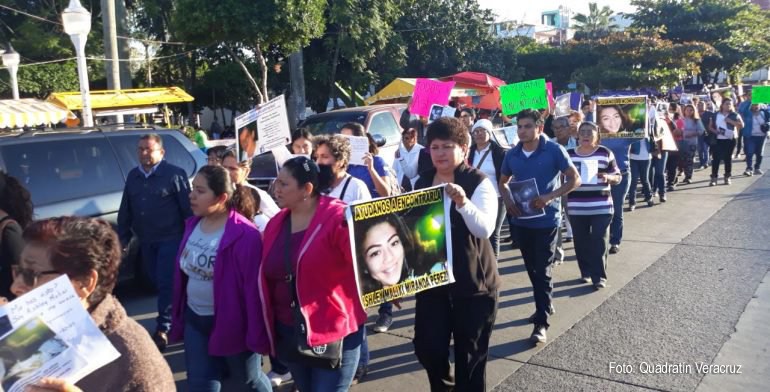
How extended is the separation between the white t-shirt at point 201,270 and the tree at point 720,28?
128ft

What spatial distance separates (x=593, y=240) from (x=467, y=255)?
361 centimetres

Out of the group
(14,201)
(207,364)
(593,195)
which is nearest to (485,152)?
(593,195)

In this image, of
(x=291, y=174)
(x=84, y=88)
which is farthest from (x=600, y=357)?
(x=84, y=88)

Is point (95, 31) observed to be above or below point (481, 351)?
above

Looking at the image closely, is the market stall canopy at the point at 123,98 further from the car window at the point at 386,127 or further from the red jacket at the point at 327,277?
the red jacket at the point at 327,277

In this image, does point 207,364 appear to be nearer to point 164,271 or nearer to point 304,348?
point 304,348

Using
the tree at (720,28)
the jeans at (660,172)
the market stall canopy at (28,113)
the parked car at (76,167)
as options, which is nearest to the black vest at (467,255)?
the parked car at (76,167)

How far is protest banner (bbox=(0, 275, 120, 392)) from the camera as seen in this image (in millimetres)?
1708

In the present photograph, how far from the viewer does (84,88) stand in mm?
10680

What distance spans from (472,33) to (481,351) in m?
28.8

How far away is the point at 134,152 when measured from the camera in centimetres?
672

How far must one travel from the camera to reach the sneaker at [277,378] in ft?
15.1

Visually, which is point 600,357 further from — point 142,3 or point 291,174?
point 142,3

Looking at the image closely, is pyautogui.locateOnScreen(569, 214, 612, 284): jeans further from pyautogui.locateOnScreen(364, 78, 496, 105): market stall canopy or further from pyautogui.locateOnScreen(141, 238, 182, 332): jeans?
pyautogui.locateOnScreen(364, 78, 496, 105): market stall canopy
